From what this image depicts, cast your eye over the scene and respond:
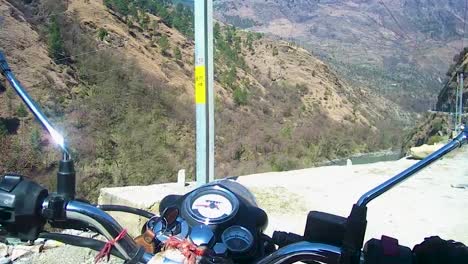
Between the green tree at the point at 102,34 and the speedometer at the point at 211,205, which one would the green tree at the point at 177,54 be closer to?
the green tree at the point at 102,34

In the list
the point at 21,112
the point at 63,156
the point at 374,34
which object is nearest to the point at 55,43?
the point at 21,112

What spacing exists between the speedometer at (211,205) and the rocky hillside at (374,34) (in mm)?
78623

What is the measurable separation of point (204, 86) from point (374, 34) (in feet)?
368

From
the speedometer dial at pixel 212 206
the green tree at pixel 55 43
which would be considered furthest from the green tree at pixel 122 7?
the speedometer dial at pixel 212 206

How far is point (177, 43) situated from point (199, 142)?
37.7 meters

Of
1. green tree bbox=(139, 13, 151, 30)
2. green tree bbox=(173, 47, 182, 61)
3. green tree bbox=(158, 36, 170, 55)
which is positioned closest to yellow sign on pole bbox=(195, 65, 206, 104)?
green tree bbox=(158, 36, 170, 55)

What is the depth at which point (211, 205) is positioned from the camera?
56.4 inches

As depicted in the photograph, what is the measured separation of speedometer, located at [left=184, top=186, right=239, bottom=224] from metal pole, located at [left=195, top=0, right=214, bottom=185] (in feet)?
12.1

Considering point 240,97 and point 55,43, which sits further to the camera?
point 240,97

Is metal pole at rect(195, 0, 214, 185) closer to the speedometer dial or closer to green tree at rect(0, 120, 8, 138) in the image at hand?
the speedometer dial

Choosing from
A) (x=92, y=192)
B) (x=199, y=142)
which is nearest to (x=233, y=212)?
(x=199, y=142)

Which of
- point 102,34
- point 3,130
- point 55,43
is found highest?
point 55,43

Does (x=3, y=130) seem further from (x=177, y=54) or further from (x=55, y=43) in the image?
(x=177, y=54)

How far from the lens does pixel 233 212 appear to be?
1.42 metres
